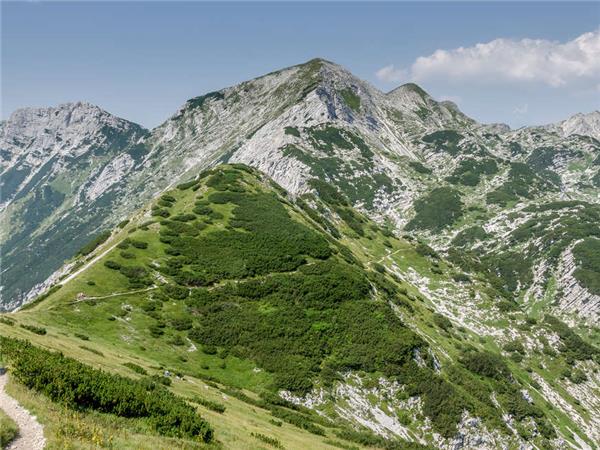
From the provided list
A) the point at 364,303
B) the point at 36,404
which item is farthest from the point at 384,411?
the point at 36,404

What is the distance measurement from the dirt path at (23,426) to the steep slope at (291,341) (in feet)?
33.1

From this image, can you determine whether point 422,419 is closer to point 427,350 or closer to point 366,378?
point 366,378

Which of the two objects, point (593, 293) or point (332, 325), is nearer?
point (332, 325)

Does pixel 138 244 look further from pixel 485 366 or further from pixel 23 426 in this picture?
pixel 485 366

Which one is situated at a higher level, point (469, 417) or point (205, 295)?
point (205, 295)

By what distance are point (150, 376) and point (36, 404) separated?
68.1 ft

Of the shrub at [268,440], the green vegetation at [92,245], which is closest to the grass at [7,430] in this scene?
the shrub at [268,440]

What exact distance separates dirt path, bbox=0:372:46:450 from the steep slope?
1008 cm

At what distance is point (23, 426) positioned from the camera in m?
17.3

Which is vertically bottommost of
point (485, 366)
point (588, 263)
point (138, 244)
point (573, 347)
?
point (485, 366)

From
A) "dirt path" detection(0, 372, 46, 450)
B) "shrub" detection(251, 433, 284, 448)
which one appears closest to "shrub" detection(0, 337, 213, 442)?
"dirt path" detection(0, 372, 46, 450)

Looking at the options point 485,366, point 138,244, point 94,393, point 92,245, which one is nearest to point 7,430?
point 94,393

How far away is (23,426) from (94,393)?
13.5ft

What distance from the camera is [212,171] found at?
132m
